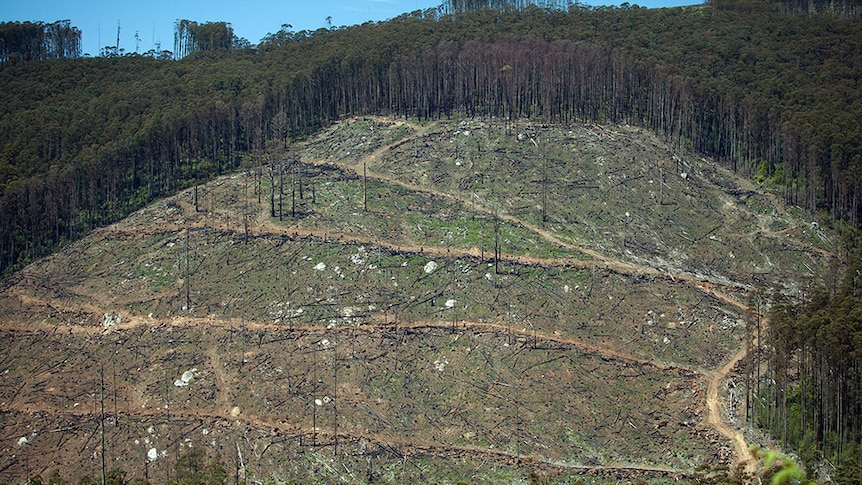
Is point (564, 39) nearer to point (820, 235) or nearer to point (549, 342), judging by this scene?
point (820, 235)

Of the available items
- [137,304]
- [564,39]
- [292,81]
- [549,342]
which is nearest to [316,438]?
[549,342]

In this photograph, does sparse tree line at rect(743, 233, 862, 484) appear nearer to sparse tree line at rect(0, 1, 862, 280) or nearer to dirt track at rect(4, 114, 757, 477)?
dirt track at rect(4, 114, 757, 477)

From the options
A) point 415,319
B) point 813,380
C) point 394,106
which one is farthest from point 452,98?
point 813,380

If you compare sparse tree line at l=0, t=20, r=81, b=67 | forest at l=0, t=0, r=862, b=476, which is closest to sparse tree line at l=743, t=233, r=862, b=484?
forest at l=0, t=0, r=862, b=476

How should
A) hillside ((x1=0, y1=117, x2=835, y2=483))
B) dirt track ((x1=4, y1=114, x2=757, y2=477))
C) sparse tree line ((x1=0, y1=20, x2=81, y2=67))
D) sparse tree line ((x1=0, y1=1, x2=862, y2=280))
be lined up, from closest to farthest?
dirt track ((x1=4, y1=114, x2=757, y2=477)) → hillside ((x1=0, y1=117, x2=835, y2=483)) → sparse tree line ((x1=0, y1=1, x2=862, y2=280)) → sparse tree line ((x1=0, y1=20, x2=81, y2=67))

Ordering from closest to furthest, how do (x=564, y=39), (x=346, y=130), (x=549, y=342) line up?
(x=549, y=342) → (x=346, y=130) → (x=564, y=39)

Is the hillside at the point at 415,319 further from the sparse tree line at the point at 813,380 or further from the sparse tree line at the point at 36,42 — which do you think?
the sparse tree line at the point at 36,42
